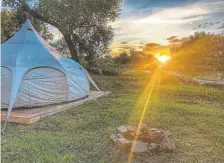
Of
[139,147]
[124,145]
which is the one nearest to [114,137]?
[124,145]

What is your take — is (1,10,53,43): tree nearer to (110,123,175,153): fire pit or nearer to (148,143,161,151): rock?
(110,123,175,153): fire pit

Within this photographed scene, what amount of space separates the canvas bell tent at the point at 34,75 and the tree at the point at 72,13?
5.93 meters

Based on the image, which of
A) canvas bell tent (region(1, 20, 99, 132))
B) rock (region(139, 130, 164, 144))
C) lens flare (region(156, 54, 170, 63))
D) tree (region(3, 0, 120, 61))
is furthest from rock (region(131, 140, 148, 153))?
lens flare (region(156, 54, 170, 63))

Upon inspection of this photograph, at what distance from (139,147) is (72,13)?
13.6 metres

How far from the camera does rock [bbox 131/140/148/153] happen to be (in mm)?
6461

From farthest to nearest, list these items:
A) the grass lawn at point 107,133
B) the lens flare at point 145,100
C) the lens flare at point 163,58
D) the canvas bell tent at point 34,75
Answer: the lens flare at point 163,58
the canvas bell tent at point 34,75
the lens flare at point 145,100
the grass lawn at point 107,133

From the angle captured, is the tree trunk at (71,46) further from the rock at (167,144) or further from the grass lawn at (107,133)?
the rock at (167,144)

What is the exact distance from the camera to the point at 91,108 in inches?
449

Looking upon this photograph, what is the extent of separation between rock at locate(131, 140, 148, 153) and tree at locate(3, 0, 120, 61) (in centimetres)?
1331

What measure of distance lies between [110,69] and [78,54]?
2998 millimetres

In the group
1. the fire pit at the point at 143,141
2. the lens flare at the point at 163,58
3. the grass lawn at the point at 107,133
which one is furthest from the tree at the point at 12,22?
the fire pit at the point at 143,141

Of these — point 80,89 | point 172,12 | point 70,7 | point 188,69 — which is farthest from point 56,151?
point 188,69

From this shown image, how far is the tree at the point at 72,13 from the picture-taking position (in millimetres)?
18328

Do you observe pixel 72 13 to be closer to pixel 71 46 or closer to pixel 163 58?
pixel 71 46
